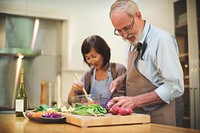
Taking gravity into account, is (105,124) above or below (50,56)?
below

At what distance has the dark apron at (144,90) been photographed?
114 cm

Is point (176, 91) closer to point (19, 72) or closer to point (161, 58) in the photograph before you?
point (161, 58)

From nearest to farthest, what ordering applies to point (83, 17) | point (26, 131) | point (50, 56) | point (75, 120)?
point (26, 131)
point (75, 120)
point (83, 17)
point (50, 56)

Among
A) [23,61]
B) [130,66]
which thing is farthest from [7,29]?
[130,66]

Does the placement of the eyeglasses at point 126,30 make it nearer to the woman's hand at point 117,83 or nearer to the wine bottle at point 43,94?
the woman's hand at point 117,83

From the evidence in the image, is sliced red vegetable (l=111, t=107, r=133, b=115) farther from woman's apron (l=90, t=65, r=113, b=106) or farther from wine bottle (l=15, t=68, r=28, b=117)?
wine bottle (l=15, t=68, r=28, b=117)

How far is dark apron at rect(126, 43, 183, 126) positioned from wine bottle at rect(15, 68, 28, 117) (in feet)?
1.79

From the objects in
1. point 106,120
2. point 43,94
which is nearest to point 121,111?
point 106,120

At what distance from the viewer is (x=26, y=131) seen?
91 cm

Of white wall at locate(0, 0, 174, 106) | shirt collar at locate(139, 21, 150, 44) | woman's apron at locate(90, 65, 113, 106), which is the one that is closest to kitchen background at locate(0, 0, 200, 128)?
white wall at locate(0, 0, 174, 106)

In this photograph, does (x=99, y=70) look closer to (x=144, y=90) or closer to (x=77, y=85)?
(x=77, y=85)

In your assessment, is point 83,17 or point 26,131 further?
point 83,17

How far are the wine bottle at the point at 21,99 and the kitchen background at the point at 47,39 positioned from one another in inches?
1.1

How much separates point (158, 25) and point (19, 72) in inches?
33.7
